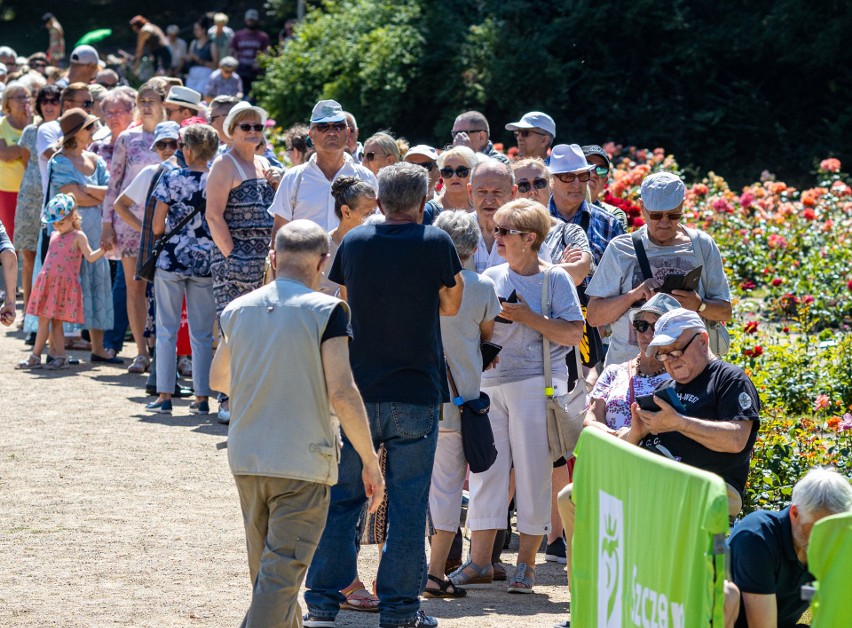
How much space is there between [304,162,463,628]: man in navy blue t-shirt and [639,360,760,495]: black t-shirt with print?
100cm

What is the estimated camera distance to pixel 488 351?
6.50 meters

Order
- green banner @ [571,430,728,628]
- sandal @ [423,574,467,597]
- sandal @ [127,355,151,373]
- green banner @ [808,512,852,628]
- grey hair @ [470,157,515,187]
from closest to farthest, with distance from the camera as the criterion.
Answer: green banner @ [808,512,852,628] < green banner @ [571,430,728,628] < sandal @ [423,574,467,597] < grey hair @ [470,157,515,187] < sandal @ [127,355,151,373]

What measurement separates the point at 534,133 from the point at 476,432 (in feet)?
11.7

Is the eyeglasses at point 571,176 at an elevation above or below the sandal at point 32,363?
above

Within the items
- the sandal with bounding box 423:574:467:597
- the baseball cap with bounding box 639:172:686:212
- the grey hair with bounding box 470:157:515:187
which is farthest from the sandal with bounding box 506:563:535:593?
the grey hair with bounding box 470:157:515:187

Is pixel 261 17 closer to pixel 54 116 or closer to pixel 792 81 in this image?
pixel 792 81

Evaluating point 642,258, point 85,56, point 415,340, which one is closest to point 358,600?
point 415,340

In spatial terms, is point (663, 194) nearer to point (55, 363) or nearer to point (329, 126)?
point (329, 126)

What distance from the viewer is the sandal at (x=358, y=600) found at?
20.3 ft

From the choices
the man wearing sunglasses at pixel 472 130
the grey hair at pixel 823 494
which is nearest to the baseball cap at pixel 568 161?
the man wearing sunglasses at pixel 472 130

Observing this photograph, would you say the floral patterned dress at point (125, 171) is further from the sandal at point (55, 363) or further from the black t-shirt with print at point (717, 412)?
the black t-shirt with print at point (717, 412)

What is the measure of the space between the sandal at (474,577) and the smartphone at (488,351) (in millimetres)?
973

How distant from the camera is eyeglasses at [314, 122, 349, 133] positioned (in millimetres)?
8227

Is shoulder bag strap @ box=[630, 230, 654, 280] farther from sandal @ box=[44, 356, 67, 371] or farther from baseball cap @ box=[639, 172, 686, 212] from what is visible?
sandal @ box=[44, 356, 67, 371]
